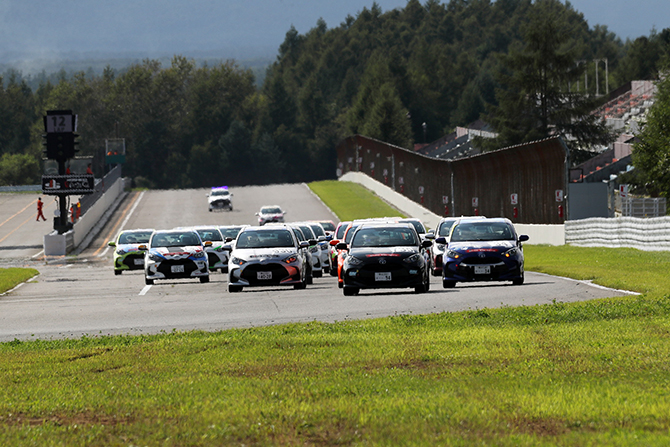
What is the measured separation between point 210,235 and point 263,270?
1313 cm

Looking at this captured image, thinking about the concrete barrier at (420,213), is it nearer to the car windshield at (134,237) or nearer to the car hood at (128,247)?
the car windshield at (134,237)

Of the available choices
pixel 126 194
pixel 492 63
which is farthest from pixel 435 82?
pixel 126 194

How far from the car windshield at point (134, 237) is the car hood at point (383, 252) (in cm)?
1642

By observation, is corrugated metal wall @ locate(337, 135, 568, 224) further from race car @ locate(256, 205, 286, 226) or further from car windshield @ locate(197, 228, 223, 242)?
car windshield @ locate(197, 228, 223, 242)

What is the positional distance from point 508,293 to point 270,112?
478 ft

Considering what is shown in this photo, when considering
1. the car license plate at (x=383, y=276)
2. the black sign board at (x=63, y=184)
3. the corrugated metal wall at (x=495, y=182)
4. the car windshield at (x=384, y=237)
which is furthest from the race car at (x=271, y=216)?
the car license plate at (x=383, y=276)

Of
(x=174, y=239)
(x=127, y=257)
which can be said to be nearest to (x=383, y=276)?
(x=174, y=239)

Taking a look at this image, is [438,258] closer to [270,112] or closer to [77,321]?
[77,321]

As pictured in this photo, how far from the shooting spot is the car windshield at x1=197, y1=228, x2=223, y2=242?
35312 mm

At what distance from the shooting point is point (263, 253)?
2308cm

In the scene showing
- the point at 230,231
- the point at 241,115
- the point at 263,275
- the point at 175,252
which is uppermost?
the point at 241,115

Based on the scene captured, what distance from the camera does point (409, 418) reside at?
7.30m

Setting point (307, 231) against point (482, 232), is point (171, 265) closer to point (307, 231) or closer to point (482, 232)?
point (307, 231)

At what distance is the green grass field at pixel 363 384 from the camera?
23.0 ft
